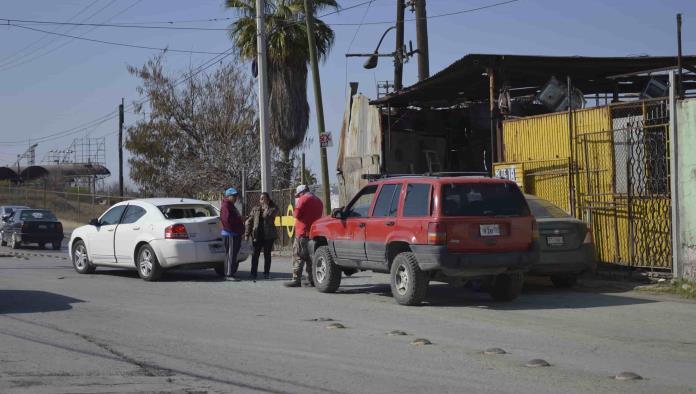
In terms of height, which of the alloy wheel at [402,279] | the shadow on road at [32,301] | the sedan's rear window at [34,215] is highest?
the sedan's rear window at [34,215]

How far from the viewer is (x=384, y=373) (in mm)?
7945

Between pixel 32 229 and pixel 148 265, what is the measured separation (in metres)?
18.1

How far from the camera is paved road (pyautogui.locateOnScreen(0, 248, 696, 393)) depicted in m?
7.59

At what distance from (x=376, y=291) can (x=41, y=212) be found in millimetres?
22739

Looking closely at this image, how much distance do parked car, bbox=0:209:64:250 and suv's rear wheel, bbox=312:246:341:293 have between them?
69.3 feet

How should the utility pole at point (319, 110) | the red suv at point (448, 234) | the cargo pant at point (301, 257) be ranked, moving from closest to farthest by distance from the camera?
the red suv at point (448, 234) → the cargo pant at point (301, 257) → the utility pole at point (319, 110)

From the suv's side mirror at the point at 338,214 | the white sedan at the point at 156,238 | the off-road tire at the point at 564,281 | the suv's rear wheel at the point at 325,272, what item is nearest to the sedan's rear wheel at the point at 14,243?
the white sedan at the point at 156,238

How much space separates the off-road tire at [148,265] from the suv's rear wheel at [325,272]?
3329 mm

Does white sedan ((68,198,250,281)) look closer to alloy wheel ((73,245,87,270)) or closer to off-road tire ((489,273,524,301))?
alloy wheel ((73,245,87,270))

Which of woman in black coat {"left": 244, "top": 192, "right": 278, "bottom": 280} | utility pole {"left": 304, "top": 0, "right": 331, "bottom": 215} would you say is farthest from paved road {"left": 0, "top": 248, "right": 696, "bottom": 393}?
utility pole {"left": 304, "top": 0, "right": 331, "bottom": 215}

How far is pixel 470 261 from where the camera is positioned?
1234cm

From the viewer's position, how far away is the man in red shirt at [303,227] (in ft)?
51.0

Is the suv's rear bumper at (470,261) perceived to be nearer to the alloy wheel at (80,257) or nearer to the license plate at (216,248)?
the license plate at (216,248)

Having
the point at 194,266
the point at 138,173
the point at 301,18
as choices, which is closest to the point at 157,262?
the point at 194,266
